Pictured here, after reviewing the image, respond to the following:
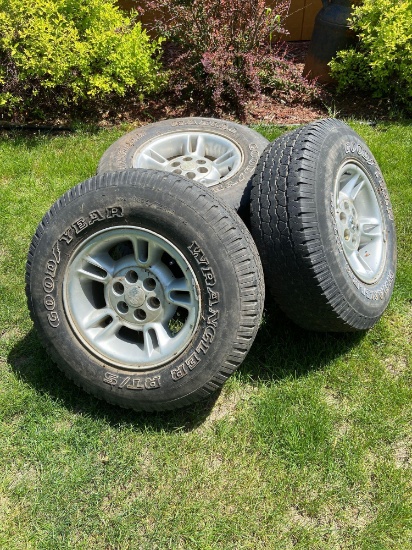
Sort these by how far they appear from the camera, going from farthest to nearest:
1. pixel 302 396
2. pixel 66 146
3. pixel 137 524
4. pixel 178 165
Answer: pixel 66 146 → pixel 178 165 → pixel 302 396 → pixel 137 524

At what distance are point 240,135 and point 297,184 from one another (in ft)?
5.58

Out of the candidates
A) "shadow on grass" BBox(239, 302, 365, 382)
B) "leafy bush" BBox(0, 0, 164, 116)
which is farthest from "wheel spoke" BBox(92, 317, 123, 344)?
"leafy bush" BBox(0, 0, 164, 116)

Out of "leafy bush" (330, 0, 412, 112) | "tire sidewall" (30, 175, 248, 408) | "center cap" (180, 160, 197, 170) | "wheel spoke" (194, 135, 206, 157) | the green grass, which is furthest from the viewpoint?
"leafy bush" (330, 0, 412, 112)

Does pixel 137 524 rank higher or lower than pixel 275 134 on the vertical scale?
lower

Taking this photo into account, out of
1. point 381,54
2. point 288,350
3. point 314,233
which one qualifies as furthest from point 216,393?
point 381,54

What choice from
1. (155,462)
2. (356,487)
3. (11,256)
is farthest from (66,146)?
(356,487)

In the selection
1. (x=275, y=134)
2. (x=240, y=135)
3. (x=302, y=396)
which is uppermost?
(x=240, y=135)

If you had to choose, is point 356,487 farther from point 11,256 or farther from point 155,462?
point 11,256

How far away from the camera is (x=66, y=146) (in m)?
6.75

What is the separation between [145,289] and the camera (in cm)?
345

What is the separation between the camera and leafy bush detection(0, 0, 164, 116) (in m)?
6.53

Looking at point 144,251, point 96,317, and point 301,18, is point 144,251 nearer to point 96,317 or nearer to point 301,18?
point 96,317

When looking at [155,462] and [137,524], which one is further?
[155,462]

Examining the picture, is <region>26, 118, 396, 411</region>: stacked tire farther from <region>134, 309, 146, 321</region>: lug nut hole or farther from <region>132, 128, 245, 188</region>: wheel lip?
<region>132, 128, 245, 188</region>: wheel lip
